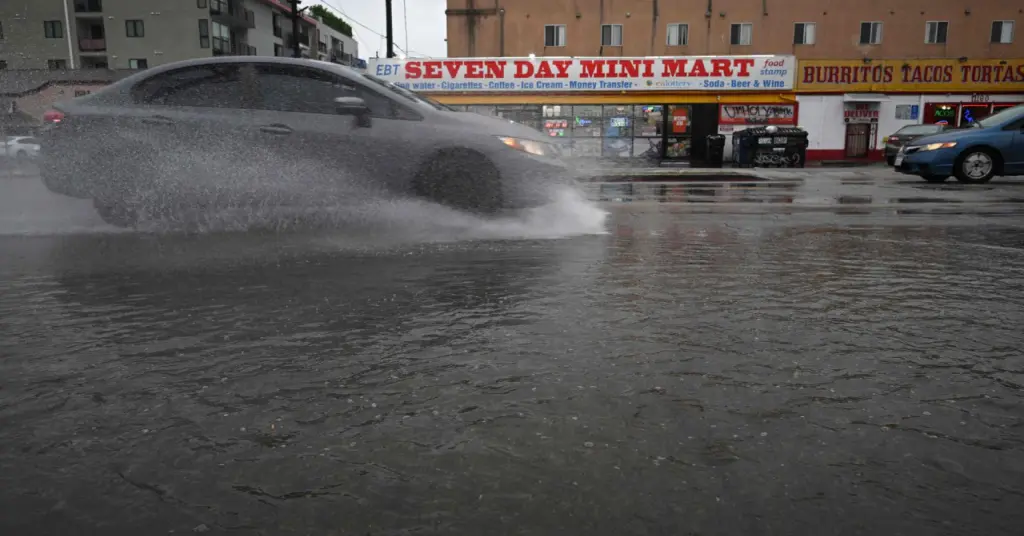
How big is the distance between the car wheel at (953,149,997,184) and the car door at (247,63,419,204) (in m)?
11.1

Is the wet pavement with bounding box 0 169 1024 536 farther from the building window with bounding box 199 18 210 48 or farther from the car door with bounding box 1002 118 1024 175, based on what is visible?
the building window with bounding box 199 18 210 48

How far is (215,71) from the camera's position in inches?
240

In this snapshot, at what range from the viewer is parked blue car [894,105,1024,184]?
12320 millimetres

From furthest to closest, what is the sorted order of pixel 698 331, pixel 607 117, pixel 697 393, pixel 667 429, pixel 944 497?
pixel 607 117 → pixel 698 331 → pixel 697 393 → pixel 667 429 → pixel 944 497

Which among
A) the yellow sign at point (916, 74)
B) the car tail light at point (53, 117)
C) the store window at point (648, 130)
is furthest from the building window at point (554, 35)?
the car tail light at point (53, 117)

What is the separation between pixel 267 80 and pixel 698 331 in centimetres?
461

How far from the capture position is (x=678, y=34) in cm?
3250

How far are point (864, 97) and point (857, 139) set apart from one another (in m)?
1.68

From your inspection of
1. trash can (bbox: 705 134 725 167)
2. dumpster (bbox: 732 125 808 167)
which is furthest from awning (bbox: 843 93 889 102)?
trash can (bbox: 705 134 725 167)

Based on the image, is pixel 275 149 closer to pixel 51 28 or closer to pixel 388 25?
pixel 388 25

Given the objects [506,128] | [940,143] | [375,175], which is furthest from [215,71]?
[940,143]

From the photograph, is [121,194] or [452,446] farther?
[121,194]

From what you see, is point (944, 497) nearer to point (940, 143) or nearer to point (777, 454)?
point (777, 454)

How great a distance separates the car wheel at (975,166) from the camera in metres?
12.5
